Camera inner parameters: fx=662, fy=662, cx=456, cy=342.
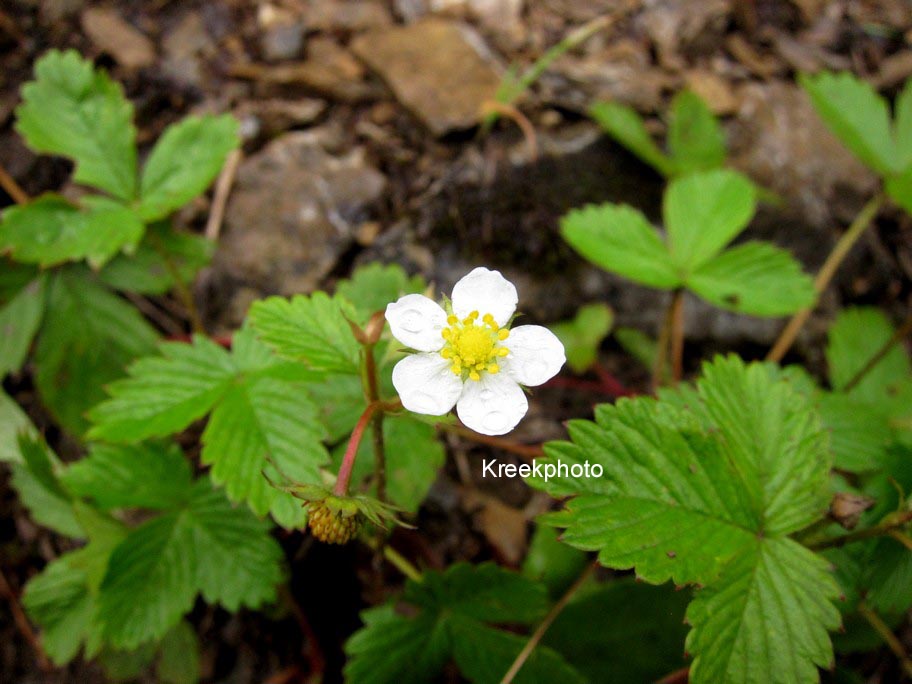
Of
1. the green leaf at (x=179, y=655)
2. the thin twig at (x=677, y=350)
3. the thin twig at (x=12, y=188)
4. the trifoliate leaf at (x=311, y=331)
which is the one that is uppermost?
the trifoliate leaf at (x=311, y=331)

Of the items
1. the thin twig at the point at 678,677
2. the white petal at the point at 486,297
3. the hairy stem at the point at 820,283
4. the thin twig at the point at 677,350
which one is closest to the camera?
the white petal at the point at 486,297

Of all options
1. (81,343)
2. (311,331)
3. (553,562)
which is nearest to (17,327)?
(81,343)

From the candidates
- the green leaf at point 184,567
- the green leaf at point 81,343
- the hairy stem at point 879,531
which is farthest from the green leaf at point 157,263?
the hairy stem at point 879,531

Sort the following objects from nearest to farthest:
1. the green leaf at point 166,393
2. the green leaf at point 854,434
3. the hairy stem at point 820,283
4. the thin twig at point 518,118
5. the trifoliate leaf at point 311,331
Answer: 1. the trifoliate leaf at point 311,331
2. the green leaf at point 166,393
3. the green leaf at point 854,434
4. the hairy stem at point 820,283
5. the thin twig at point 518,118

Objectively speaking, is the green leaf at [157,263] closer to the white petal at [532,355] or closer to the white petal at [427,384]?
the white petal at [427,384]

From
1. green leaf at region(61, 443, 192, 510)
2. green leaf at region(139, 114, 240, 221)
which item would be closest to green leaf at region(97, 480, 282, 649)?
green leaf at region(61, 443, 192, 510)

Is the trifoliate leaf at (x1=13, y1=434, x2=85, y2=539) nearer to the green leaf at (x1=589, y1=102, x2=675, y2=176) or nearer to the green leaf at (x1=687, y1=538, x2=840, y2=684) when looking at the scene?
the green leaf at (x1=687, y1=538, x2=840, y2=684)

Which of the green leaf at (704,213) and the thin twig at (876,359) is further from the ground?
the green leaf at (704,213)
